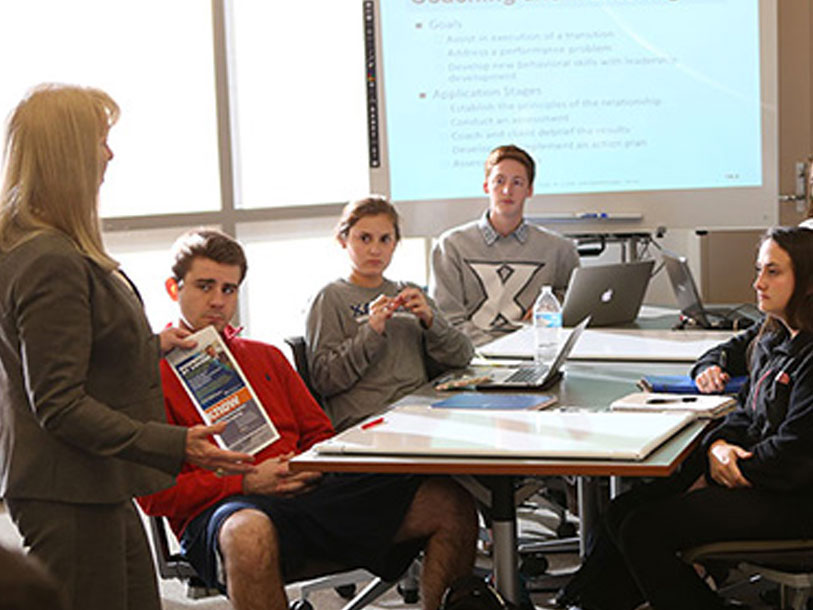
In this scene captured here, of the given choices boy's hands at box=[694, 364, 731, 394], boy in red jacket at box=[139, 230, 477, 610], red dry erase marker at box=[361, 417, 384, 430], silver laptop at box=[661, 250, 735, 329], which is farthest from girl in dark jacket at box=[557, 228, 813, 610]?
silver laptop at box=[661, 250, 735, 329]

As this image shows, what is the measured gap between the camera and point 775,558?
2240mm

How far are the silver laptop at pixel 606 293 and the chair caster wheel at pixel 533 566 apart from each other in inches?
29.4

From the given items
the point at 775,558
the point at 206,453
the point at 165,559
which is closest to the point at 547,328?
the point at 775,558

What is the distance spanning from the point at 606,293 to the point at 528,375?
0.96m

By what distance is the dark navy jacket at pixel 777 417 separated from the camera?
2.27 metres

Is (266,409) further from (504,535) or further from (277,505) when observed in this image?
(504,535)

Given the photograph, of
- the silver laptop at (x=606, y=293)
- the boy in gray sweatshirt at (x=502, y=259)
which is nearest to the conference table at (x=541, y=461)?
the silver laptop at (x=606, y=293)

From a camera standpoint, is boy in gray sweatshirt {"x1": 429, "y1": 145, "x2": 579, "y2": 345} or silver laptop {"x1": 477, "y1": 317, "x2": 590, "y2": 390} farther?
boy in gray sweatshirt {"x1": 429, "y1": 145, "x2": 579, "y2": 345}

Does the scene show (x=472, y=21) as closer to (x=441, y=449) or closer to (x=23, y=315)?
(x=441, y=449)

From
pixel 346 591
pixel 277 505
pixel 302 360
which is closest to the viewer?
pixel 277 505

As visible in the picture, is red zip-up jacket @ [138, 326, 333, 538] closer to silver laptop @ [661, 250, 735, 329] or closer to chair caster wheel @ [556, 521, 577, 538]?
chair caster wheel @ [556, 521, 577, 538]

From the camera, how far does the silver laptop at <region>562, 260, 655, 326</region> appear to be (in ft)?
12.0

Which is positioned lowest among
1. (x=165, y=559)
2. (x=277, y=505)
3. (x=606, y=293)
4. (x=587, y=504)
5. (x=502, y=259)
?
(x=587, y=504)

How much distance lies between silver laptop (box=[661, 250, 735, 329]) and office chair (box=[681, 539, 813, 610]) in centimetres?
173
